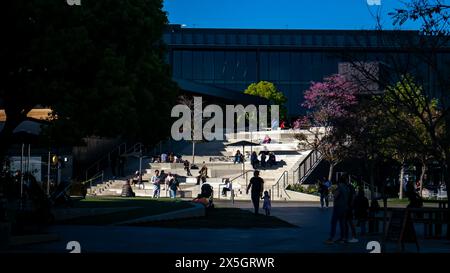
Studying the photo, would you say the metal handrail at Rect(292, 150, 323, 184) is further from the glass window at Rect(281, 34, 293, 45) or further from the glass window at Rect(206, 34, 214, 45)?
the glass window at Rect(206, 34, 214, 45)

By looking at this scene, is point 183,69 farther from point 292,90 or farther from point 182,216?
point 182,216

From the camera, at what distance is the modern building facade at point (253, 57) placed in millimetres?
100000

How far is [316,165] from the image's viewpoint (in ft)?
160

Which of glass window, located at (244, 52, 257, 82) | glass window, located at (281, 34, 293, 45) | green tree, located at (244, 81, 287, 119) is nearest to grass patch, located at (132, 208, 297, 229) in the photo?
green tree, located at (244, 81, 287, 119)

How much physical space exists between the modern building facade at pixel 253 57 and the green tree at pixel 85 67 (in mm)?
72943

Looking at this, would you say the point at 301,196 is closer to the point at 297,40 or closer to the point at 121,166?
the point at 121,166

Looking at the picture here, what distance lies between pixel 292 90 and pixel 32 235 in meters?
90.7

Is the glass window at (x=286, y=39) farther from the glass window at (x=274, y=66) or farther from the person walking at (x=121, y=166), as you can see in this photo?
the person walking at (x=121, y=166)

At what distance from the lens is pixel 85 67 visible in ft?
66.5

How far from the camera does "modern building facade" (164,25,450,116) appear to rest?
100 meters

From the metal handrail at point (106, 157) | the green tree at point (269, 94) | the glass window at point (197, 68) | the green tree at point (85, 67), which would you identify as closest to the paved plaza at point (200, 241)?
the green tree at point (85, 67)

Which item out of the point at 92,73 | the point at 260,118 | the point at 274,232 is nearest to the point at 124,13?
the point at 92,73

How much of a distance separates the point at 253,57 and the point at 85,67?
82.7m

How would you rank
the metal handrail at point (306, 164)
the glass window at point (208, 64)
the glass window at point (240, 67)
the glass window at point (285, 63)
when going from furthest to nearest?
the glass window at point (285, 63) < the glass window at point (240, 67) < the glass window at point (208, 64) < the metal handrail at point (306, 164)
